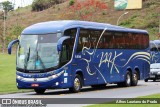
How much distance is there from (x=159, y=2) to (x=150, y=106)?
10624 cm

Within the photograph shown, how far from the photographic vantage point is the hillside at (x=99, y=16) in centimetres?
9044

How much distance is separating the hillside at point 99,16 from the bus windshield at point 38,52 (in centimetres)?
6118

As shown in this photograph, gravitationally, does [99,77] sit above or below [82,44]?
below

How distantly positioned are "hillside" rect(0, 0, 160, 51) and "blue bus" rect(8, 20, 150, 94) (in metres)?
56.4

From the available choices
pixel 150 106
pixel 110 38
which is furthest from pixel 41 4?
pixel 150 106

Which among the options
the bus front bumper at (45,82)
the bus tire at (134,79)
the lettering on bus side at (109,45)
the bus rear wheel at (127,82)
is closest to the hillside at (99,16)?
the lettering on bus side at (109,45)

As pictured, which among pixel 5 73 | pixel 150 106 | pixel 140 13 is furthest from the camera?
pixel 140 13

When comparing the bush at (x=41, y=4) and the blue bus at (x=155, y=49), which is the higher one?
the bush at (x=41, y=4)

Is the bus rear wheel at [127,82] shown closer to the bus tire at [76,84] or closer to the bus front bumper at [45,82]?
the bus tire at [76,84]

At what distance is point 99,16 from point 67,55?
280 feet

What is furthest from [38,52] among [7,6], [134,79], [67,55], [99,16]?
[7,6]

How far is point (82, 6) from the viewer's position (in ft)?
291

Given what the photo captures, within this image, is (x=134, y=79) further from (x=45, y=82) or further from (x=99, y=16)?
(x=99, y=16)

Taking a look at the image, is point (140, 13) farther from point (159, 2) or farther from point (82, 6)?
point (82, 6)
